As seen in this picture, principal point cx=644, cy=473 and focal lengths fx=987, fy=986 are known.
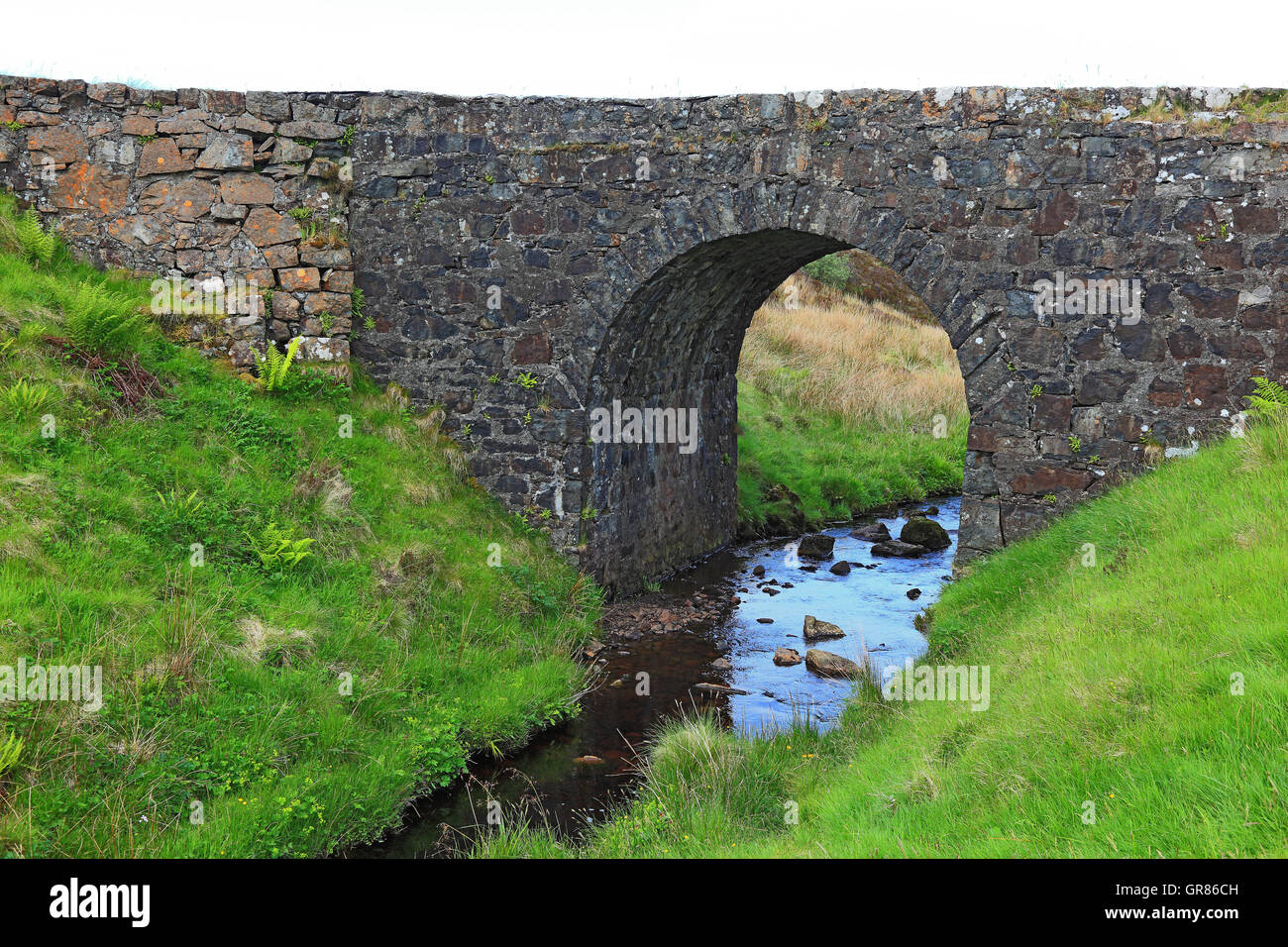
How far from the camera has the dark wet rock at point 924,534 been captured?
14047 mm

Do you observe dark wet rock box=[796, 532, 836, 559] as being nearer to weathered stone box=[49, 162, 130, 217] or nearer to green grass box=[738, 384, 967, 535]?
green grass box=[738, 384, 967, 535]

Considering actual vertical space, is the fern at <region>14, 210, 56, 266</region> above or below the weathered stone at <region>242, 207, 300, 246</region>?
below

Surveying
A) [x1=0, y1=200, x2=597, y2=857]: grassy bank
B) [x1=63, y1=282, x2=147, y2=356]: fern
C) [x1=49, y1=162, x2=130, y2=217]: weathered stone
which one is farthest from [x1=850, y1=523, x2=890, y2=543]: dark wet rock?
[x1=49, y1=162, x2=130, y2=217]: weathered stone

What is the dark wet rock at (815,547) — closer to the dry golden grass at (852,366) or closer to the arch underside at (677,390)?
the arch underside at (677,390)

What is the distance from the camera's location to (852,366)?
21156 mm

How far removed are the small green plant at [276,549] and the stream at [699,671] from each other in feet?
7.35

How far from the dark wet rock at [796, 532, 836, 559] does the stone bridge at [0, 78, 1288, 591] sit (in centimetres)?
233

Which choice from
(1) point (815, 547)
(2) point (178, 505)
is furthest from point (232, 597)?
(1) point (815, 547)

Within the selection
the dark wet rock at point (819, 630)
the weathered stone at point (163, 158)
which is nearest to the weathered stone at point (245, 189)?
the weathered stone at point (163, 158)

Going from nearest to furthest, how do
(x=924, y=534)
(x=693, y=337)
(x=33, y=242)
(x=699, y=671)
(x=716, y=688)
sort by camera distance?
(x=716, y=688), (x=699, y=671), (x=33, y=242), (x=693, y=337), (x=924, y=534)

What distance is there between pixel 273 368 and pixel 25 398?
2324 millimetres

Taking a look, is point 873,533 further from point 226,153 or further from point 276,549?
point 226,153

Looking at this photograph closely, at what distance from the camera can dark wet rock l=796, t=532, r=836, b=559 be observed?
13.5 metres

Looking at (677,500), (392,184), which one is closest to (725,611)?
(677,500)
